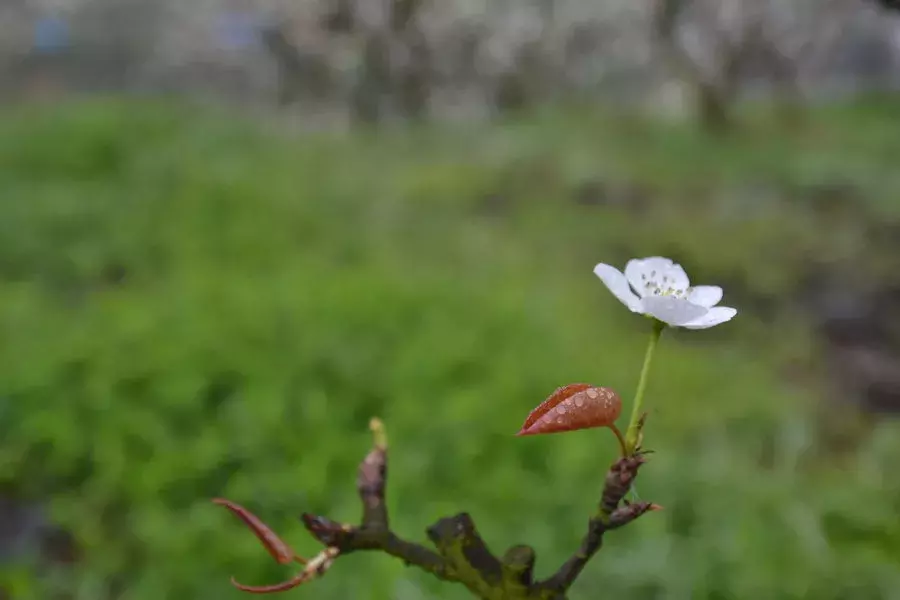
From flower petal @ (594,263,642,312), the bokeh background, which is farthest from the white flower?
the bokeh background

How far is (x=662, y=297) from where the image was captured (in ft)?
0.91

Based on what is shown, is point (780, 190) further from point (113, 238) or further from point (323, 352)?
point (113, 238)

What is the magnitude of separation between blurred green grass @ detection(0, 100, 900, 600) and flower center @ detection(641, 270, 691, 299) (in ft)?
0.18

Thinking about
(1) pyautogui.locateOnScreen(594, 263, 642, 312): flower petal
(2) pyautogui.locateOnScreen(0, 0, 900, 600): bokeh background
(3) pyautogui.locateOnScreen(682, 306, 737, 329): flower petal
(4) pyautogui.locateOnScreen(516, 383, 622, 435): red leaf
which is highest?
(1) pyautogui.locateOnScreen(594, 263, 642, 312): flower petal

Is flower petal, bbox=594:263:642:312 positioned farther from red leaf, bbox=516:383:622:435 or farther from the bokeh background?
the bokeh background

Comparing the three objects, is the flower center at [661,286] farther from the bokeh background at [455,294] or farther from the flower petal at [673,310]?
the bokeh background at [455,294]

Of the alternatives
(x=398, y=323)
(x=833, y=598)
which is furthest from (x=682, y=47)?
(x=833, y=598)

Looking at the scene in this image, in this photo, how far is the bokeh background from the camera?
1.19 meters

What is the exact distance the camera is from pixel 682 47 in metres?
3.59

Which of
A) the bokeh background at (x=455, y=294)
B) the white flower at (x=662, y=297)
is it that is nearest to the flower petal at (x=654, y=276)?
the white flower at (x=662, y=297)

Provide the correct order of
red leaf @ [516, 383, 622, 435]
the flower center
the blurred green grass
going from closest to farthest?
red leaf @ [516, 383, 622, 435]
the flower center
the blurred green grass

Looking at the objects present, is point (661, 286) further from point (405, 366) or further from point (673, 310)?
point (405, 366)

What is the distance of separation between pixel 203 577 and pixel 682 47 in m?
3.25

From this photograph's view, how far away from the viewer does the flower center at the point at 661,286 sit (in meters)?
0.35
